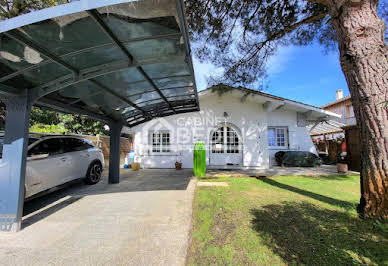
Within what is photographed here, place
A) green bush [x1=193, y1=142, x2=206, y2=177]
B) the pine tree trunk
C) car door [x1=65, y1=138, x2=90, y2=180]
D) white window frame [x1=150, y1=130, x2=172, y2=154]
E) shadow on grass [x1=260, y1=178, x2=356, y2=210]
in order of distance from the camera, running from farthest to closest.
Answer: white window frame [x1=150, y1=130, x2=172, y2=154] < green bush [x1=193, y1=142, x2=206, y2=177] < car door [x1=65, y1=138, x2=90, y2=180] < shadow on grass [x1=260, y1=178, x2=356, y2=210] < the pine tree trunk

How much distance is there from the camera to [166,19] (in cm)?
231

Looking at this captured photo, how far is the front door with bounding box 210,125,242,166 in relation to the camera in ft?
33.1

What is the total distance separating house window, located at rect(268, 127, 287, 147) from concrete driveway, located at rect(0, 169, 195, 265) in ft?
26.3

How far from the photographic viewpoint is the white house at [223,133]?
390 inches

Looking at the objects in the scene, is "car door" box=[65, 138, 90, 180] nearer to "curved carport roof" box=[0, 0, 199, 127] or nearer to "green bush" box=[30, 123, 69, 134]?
"curved carport roof" box=[0, 0, 199, 127]

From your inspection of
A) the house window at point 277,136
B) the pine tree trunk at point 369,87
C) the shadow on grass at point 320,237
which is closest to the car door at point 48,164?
the shadow on grass at point 320,237

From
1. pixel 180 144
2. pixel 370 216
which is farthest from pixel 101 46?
pixel 180 144

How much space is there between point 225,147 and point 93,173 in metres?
6.68

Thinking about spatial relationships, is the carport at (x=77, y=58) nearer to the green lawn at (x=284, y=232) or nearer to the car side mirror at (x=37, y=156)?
the car side mirror at (x=37, y=156)

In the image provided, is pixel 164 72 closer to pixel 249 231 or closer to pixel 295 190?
pixel 249 231

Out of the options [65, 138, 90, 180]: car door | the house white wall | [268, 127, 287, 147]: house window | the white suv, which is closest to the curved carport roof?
the white suv

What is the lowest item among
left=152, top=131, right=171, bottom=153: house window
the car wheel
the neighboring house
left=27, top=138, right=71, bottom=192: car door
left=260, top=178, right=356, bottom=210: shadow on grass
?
left=260, top=178, right=356, bottom=210: shadow on grass

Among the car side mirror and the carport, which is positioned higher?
the carport

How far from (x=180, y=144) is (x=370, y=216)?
8239 millimetres
